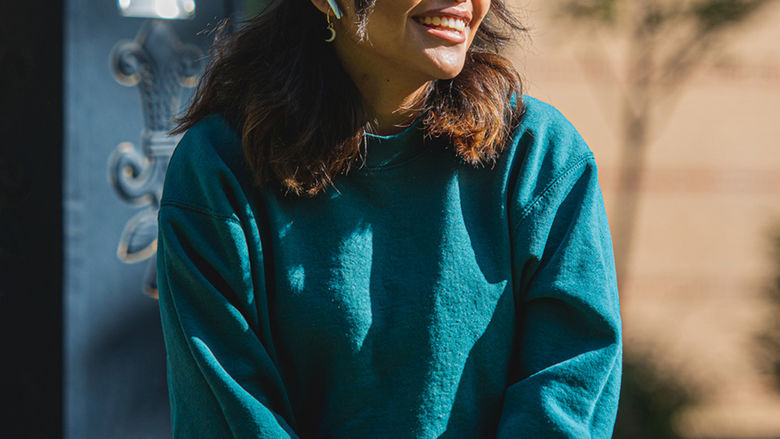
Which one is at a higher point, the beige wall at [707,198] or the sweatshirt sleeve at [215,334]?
the sweatshirt sleeve at [215,334]

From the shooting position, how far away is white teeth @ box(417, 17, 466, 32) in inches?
61.6

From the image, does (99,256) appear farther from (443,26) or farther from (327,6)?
(443,26)

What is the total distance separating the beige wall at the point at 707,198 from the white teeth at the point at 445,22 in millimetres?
4285

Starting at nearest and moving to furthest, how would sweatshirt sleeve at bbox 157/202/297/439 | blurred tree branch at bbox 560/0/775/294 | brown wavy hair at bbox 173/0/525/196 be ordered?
1. sweatshirt sleeve at bbox 157/202/297/439
2. brown wavy hair at bbox 173/0/525/196
3. blurred tree branch at bbox 560/0/775/294

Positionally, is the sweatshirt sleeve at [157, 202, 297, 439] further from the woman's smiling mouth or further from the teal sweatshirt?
the woman's smiling mouth

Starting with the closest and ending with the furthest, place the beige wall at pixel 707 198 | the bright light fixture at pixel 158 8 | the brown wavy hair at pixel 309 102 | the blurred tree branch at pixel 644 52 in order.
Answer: the brown wavy hair at pixel 309 102 → the bright light fixture at pixel 158 8 → the blurred tree branch at pixel 644 52 → the beige wall at pixel 707 198

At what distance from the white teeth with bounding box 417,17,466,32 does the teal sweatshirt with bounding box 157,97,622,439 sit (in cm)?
22

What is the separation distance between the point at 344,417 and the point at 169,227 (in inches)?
18.1

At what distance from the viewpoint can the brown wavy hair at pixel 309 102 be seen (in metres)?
1.59

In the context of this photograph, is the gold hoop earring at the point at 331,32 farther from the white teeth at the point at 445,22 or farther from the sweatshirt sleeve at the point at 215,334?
the sweatshirt sleeve at the point at 215,334

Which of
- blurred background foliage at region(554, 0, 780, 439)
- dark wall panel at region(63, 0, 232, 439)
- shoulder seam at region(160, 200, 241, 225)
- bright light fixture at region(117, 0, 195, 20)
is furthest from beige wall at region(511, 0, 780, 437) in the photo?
shoulder seam at region(160, 200, 241, 225)

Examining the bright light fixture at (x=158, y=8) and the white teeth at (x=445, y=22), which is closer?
the white teeth at (x=445, y=22)

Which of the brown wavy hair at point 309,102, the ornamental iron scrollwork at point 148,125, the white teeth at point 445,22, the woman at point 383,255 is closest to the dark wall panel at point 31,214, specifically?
the ornamental iron scrollwork at point 148,125

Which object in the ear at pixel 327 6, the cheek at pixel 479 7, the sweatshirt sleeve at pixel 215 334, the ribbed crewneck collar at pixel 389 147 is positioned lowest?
the sweatshirt sleeve at pixel 215 334
